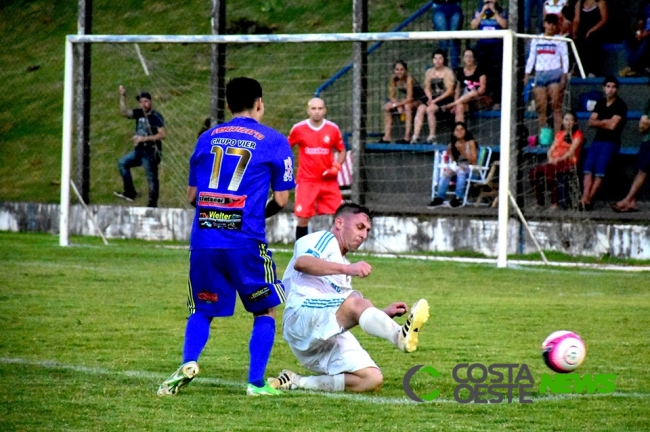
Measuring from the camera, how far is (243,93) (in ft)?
22.6

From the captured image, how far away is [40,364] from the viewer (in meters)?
7.69

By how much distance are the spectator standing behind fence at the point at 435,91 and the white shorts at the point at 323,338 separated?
10.8 metres

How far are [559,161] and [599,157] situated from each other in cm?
53

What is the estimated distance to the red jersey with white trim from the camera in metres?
15.5

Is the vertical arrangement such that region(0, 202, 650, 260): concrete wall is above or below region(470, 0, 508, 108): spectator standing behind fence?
below

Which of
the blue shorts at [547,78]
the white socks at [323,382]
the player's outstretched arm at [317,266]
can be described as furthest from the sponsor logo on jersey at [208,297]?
the blue shorts at [547,78]

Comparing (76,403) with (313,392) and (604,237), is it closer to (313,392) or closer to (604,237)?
(313,392)

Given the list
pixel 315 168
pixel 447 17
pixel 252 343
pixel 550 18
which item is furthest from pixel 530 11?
pixel 252 343

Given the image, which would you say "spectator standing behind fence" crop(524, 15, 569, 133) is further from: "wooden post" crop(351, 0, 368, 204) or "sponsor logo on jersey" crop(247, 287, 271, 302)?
"sponsor logo on jersey" crop(247, 287, 271, 302)

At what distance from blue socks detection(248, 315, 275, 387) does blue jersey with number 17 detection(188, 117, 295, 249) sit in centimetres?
49

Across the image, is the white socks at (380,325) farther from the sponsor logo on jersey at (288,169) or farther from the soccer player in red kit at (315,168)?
the soccer player in red kit at (315,168)

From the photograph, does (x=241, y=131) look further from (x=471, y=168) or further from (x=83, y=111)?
(x=83, y=111)

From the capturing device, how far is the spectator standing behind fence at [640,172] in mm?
16047

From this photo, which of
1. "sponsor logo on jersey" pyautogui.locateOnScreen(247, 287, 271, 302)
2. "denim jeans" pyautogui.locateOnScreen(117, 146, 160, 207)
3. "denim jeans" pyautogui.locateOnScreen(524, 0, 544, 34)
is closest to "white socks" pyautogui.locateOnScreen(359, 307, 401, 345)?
"sponsor logo on jersey" pyautogui.locateOnScreen(247, 287, 271, 302)
